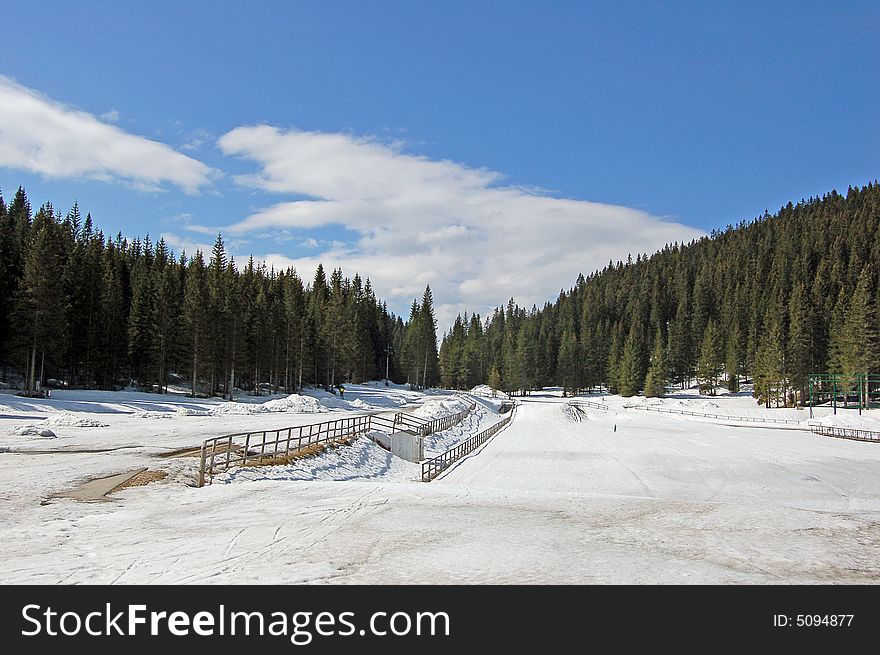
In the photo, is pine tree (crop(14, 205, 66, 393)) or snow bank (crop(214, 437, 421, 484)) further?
pine tree (crop(14, 205, 66, 393))

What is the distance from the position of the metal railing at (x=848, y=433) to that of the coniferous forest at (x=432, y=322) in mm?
23344

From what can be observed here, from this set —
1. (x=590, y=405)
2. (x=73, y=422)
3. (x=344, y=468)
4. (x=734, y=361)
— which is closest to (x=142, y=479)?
(x=344, y=468)

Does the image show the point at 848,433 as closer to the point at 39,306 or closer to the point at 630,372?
the point at 630,372

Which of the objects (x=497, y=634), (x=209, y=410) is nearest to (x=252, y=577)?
(x=497, y=634)

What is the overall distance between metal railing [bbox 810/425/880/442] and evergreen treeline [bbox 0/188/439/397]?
201ft

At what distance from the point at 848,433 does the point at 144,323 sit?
241 feet

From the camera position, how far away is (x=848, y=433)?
61.0 metres

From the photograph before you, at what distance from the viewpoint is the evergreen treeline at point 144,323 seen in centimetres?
5253

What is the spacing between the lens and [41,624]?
692cm

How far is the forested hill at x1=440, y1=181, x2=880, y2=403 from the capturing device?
93188 millimetres

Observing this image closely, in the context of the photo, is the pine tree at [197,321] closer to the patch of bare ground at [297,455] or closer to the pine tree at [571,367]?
the patch of bare ground at [297,455]

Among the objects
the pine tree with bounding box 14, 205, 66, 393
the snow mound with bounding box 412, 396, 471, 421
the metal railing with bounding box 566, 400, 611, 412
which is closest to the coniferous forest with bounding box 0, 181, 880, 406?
the pine tree with bounding box 14, 205, 66, 393

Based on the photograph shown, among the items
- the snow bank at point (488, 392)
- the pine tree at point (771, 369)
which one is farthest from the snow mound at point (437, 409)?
the snow bank at point (488, 392)

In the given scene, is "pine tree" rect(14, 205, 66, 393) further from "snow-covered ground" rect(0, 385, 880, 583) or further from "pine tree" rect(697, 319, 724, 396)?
"pine tree" rect(697, 319, 724, 396)
